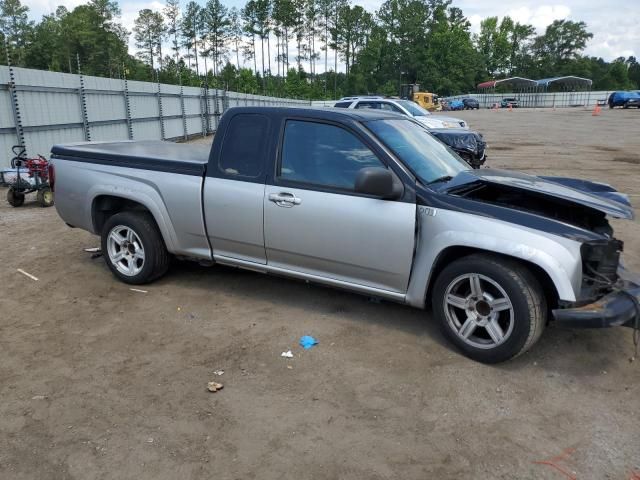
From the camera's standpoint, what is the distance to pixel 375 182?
3820 millimetres

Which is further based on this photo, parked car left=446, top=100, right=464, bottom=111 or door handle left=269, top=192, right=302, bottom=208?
parked car left=446, top=100, right=464, bottom=111

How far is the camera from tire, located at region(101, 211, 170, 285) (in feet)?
17.0

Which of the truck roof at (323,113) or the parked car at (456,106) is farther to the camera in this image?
the parked car at (456,106)

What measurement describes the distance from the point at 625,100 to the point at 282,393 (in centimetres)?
5878

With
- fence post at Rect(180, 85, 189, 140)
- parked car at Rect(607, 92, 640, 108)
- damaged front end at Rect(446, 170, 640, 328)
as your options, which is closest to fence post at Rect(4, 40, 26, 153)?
damaged front end at Rect(446, 170, 640, 328)

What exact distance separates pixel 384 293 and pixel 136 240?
262cm

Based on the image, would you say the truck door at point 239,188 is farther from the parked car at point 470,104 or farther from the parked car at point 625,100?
the parked car at point 470,104

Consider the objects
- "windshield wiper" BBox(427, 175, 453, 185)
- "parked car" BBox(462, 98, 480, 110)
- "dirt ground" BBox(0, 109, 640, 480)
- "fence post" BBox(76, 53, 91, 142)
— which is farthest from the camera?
"parked car" BBox(462, 98, 480, 110)

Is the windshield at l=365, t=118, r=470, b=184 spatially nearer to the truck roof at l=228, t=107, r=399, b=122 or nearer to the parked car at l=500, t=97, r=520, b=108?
the truck roof at l=228, t=107, r=399, b=122

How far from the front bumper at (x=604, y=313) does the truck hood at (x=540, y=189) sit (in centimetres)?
58

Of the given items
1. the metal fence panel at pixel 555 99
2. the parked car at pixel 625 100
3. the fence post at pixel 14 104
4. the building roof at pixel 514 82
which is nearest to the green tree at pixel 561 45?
the building roof at pixel 514 82

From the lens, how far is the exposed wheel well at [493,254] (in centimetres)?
368

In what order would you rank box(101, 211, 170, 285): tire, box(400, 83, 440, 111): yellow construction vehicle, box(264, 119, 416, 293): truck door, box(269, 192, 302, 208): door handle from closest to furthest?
box(264, 119, 416, 293): truck door
box(269, 192, 302, 208): door handle
box(101, 211, 170, 285): tire
box(400, 83, 440, 111): yellow construction vehicle

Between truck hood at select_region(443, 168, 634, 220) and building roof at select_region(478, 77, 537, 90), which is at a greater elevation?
building roof at select_region(478, 77, 537, 90)
